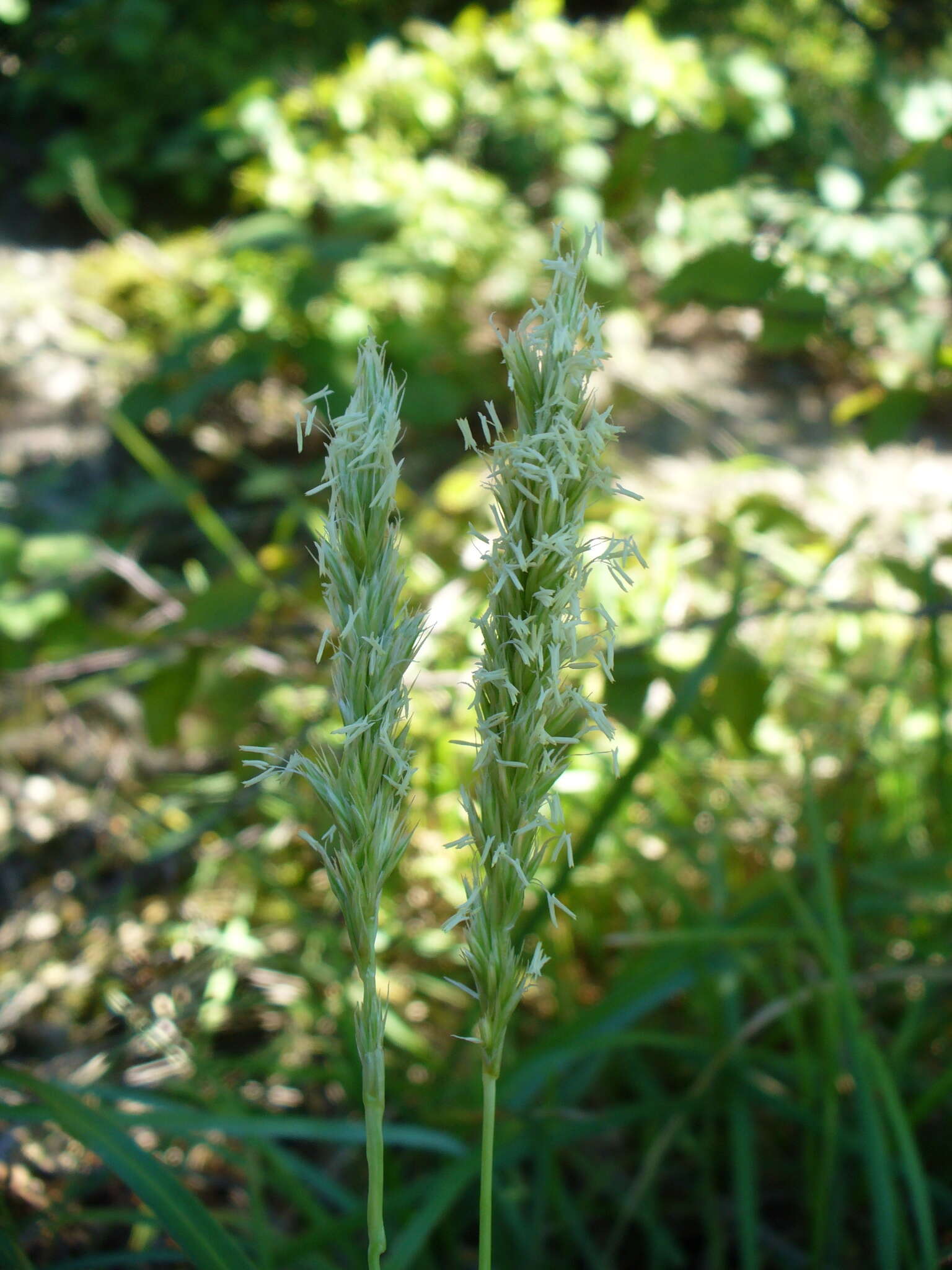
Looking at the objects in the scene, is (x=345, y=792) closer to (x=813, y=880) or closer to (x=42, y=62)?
(x=813, y=880)

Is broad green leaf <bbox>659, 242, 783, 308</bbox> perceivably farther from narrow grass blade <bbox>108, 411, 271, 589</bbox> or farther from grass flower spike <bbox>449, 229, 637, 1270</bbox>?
narrow grass blade <bbox>108, 411, 271, 589</bbox>

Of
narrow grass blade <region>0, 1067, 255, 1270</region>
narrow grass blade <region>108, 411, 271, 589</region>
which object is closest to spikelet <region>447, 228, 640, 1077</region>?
narrow grass blade <region>0, 1067, 255, 1270</region>

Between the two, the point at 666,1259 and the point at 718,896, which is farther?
the point at 718,896

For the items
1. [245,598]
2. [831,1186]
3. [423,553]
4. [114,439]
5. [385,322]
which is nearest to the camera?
[831,1186]

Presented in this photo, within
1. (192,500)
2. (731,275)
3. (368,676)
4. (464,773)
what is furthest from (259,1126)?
(192,500)

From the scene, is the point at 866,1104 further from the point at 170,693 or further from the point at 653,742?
the point at 170,693

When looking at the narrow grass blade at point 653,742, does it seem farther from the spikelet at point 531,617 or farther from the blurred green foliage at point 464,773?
the spikelet at point 531,617

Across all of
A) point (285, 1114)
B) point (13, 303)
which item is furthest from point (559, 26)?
point (285, 1114)
